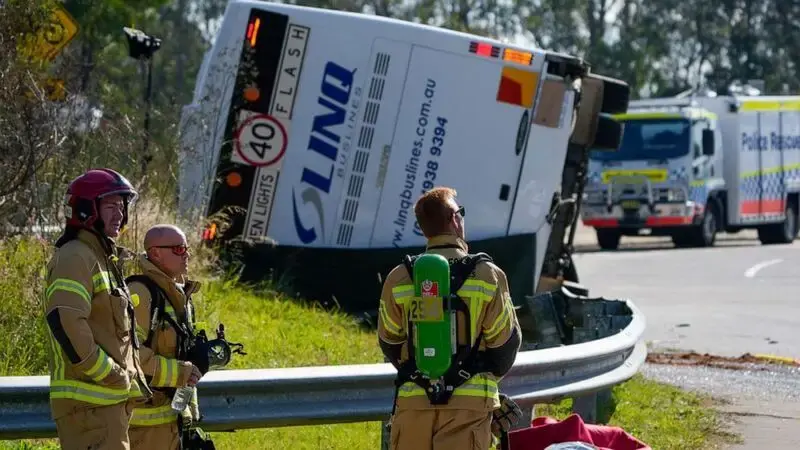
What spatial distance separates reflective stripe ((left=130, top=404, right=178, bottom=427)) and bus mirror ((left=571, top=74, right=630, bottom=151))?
9070 mm

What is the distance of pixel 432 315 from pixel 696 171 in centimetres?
2414

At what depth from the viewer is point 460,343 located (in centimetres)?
534

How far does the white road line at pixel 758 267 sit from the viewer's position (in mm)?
21672

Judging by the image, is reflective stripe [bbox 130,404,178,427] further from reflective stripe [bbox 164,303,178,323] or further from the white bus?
the white bus

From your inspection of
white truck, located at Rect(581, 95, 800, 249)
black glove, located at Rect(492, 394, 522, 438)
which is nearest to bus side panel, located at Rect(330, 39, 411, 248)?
black glove, located at Rect(492, 394, 522, 438)

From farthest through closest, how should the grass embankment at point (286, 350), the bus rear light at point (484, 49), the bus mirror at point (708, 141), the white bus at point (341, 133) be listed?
the bus mirror at point (708, 141) < the bus rear light at point (484, 49) < the white bus at point (341, 133) < the grass embankment at point (286, 350)

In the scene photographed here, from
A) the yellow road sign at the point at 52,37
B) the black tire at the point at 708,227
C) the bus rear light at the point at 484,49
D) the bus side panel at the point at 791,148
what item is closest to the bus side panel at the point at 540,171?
the bus rear light at the point at 484,49

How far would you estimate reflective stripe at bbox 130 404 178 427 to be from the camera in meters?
5.34

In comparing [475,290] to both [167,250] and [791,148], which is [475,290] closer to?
[167,250]

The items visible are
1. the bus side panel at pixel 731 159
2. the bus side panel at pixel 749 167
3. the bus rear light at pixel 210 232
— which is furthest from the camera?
the bus side panel at pixel 749 167

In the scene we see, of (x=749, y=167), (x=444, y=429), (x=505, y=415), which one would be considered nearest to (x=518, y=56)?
(x=505, y=415)

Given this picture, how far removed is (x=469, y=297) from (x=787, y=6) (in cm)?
6262

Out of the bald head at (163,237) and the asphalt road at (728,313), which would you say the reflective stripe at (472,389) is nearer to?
the bald head at (163,237)

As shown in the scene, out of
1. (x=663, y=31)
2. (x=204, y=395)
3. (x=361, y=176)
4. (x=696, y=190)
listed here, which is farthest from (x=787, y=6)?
(x=204, y=395)
